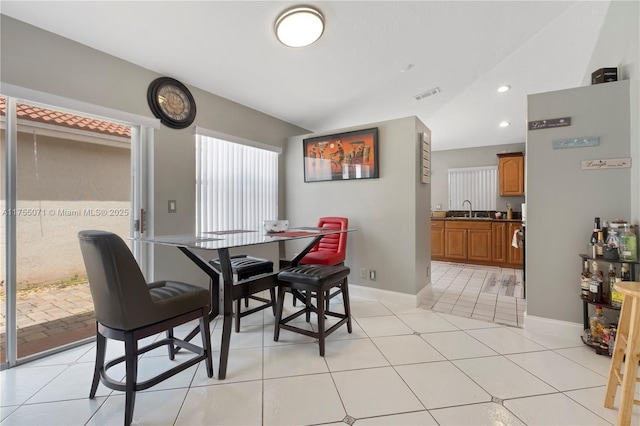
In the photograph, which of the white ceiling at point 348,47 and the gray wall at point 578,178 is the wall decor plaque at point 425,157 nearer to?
the white ceiling at point 348,47

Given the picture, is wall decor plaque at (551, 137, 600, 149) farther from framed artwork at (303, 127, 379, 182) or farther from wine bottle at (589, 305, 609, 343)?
framed artwork at (303, 127, 379, 182)

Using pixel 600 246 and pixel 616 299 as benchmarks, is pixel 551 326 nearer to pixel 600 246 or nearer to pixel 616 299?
pixel 616 299

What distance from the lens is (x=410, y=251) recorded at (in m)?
3.27

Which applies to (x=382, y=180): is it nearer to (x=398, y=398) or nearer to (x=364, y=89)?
(x=364, y=89)

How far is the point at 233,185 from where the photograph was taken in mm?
3564

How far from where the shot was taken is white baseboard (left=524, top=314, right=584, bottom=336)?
2387mm

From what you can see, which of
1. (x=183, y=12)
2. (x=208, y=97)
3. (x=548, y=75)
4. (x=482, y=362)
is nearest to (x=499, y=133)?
(x=548, y=75)

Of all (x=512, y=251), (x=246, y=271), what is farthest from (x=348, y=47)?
(x=512, y=251)

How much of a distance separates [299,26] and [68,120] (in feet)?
6.88

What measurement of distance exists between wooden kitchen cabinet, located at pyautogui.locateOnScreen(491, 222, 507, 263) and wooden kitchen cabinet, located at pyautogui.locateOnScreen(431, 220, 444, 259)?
92 cm

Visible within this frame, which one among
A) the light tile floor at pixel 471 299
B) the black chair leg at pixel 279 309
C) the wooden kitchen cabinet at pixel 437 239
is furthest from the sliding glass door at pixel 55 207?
the wooden kitchen cabinet at pixel 437 239

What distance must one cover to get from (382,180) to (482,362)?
2135mm

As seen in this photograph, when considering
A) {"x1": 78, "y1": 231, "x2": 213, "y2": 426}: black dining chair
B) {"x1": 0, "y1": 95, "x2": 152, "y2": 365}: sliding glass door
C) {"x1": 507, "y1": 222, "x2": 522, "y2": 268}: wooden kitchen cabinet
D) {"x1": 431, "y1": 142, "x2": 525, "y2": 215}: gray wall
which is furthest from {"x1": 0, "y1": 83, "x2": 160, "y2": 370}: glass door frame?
{"x1": 431, "y1": 142, "x2": 525, "y2": 215}: gray wall

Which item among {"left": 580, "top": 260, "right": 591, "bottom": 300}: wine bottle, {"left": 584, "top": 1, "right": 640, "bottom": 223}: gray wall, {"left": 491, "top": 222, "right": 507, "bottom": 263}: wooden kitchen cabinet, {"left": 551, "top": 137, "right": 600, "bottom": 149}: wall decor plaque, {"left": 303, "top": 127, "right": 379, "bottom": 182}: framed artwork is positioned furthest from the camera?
{"left": 491, "top": 222, "right": 507, "bottom": 263}: wooden kitchen cabinet
